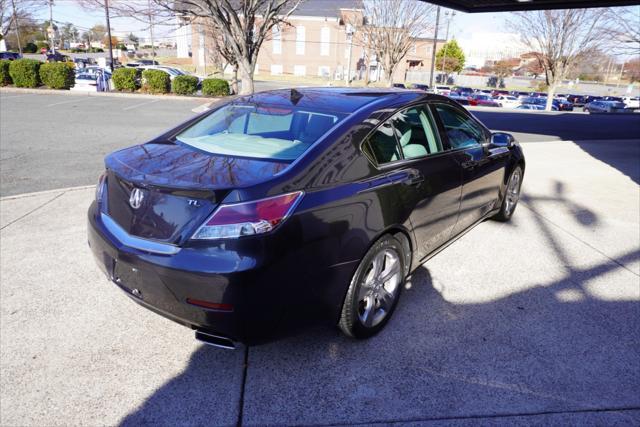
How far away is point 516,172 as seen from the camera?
5.32 meters

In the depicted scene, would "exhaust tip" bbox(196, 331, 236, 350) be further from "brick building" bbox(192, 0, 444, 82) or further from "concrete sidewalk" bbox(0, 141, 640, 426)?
"brick building" bbox(192, 0, 444, 82)

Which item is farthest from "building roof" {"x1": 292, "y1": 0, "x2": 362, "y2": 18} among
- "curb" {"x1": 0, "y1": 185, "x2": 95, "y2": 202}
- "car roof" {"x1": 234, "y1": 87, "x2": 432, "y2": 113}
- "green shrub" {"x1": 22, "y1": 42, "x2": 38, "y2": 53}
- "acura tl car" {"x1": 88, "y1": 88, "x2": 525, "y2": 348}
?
"acura tl car" {"x1": 88, "y1": 88, "x2": 525, "y2": 348}

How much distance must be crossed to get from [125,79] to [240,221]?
24137 millimetres

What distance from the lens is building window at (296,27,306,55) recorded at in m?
60.4

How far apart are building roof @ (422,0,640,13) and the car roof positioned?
365 inches

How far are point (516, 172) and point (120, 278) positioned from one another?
4.44 metres

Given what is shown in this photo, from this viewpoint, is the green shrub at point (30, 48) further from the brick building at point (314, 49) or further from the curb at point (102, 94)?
the curb at point (102, 94)

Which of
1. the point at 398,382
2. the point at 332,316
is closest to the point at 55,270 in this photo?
the point at 332,316

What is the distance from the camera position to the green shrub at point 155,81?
22.8 m

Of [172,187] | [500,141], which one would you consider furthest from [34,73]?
[172,187]

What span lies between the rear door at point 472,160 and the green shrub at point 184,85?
2075cm

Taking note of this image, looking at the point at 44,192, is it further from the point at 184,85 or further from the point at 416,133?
the point at 184,85

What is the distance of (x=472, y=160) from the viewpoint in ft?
13.3

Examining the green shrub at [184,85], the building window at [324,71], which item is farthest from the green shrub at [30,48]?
the green shrub at [184,85]
